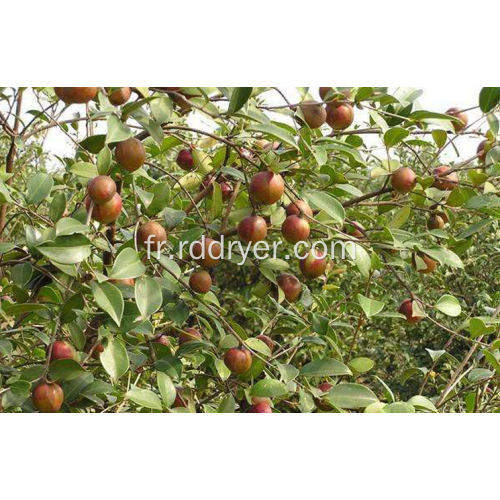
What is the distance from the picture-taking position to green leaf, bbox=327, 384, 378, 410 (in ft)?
3.56

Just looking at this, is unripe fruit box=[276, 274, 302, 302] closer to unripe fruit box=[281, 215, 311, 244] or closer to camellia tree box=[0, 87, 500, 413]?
camellia tree box=[0, 87, 500, 413]

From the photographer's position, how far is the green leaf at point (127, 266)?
903 millimetres

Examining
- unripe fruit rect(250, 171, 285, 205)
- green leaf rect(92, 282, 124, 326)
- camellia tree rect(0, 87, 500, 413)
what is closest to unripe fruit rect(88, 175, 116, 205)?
camellia tree rect(0, 87, 500, 413)

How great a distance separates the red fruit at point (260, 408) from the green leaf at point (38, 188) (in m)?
0.46

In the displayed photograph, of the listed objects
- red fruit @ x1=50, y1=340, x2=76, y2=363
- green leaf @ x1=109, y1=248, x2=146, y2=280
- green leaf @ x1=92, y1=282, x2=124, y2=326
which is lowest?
red fruit @ x1=50, y1=340, x2=76, y2=363

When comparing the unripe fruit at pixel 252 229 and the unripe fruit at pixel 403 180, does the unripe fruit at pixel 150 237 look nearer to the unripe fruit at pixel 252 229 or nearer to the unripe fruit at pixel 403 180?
the unripe fruit at pixel 252 229

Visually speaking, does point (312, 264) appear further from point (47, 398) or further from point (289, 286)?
point (47, 398)

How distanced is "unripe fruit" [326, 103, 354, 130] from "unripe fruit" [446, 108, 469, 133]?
23 centimetres

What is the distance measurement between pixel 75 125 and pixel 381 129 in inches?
29.3

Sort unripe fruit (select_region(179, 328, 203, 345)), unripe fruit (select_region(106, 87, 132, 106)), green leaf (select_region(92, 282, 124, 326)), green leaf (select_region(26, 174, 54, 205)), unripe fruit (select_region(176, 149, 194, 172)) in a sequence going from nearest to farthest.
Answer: green leaf (select_region(92, 282, 124, 326)), unripe fruit (select_region(106, 87, 132, 106)), green leaf (select_region(26, 174, 54, 205)), unripe fruit (select_region(179, 328, 203, 345)), unripe fruit (select_region(176, 149, 194, 172))

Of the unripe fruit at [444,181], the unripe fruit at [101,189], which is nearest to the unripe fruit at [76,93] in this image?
the unripe fruit at [101,189]

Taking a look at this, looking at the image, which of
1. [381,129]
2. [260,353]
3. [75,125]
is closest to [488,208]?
[381,129]

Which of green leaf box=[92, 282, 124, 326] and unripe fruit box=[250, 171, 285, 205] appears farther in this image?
unripe fruit box=[250, 171, 285, 205]

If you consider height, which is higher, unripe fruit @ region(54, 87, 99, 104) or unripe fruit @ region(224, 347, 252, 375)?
unripe fruit @ region(54, 87, 99, 104)
